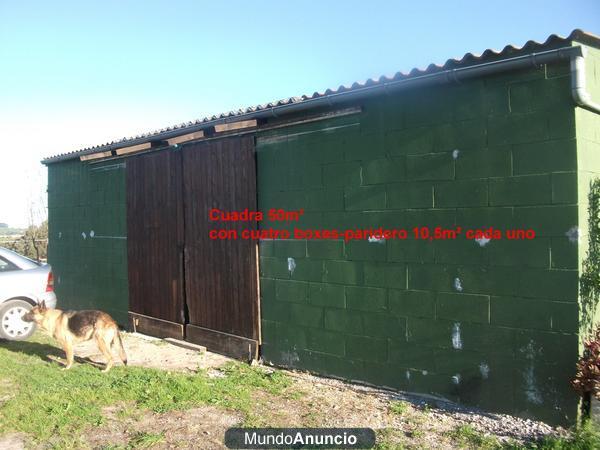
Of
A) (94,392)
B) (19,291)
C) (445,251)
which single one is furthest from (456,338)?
(19,291)

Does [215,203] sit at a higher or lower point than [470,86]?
lower

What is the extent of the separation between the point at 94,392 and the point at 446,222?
405 centimetres

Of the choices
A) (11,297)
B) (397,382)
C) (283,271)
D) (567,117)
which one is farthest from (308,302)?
(11,297)

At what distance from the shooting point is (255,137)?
262 inches

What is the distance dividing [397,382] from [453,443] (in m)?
1.19

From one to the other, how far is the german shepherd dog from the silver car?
1.49m

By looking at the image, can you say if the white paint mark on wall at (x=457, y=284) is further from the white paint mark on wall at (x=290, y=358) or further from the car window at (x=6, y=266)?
the car window at (x=6, y=266)

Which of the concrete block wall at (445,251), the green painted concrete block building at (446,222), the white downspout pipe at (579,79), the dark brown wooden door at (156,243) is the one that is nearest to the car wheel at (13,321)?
the dark brown wooden door at (156,243)

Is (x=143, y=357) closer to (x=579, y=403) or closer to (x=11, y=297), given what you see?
(x=11, y=297)

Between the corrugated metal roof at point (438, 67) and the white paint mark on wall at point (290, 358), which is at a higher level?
the corrugated metal roof at point (438, 67)

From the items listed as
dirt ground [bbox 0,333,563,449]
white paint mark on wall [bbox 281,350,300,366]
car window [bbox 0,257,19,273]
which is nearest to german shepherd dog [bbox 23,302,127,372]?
dirt ground [bbox 0,333,563,449]

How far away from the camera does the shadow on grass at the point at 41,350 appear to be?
6.73 m

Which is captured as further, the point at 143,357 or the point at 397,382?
the point at 143,357

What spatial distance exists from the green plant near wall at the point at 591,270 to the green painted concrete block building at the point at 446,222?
0.02 metres
